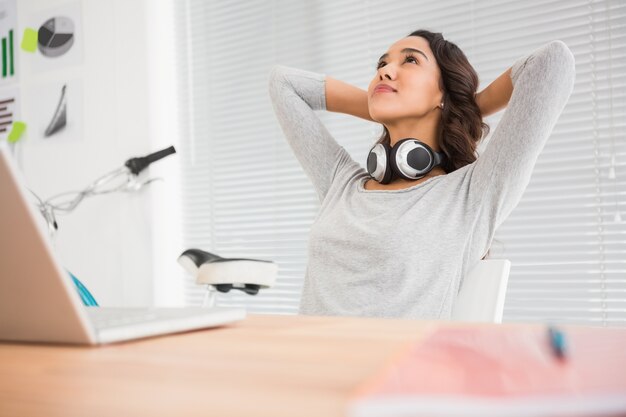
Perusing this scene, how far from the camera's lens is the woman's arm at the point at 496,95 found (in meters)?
1.73

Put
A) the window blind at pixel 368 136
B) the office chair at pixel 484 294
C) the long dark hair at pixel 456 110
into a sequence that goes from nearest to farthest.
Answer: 1. the office chair at pixel 484 294
2. the long dark hair at pixel 456 110
3. the window blind at pixel 368 136

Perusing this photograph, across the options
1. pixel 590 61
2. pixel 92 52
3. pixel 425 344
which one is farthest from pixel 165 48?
pixel 425 344

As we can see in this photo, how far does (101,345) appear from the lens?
592 mm

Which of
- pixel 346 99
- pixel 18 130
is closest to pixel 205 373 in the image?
pixel 346 99

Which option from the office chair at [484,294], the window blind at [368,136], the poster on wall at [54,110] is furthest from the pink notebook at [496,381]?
the poster on wall at [54,110]

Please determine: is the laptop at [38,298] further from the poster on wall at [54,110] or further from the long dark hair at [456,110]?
the poster on wall at [54,110]

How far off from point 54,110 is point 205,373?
3.33 metres

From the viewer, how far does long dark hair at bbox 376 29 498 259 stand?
1.79m

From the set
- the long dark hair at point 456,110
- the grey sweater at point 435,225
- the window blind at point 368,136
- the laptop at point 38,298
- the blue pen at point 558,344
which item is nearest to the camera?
the blue pen at point 558,344

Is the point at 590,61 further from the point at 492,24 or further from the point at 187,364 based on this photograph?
the point at 187,364

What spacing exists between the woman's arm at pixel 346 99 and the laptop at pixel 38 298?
58.2 inches

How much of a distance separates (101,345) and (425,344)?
0.33 metres

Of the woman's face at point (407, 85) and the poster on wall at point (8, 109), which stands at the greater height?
the woman's face at point (407, 85)

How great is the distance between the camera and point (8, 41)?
359cm
